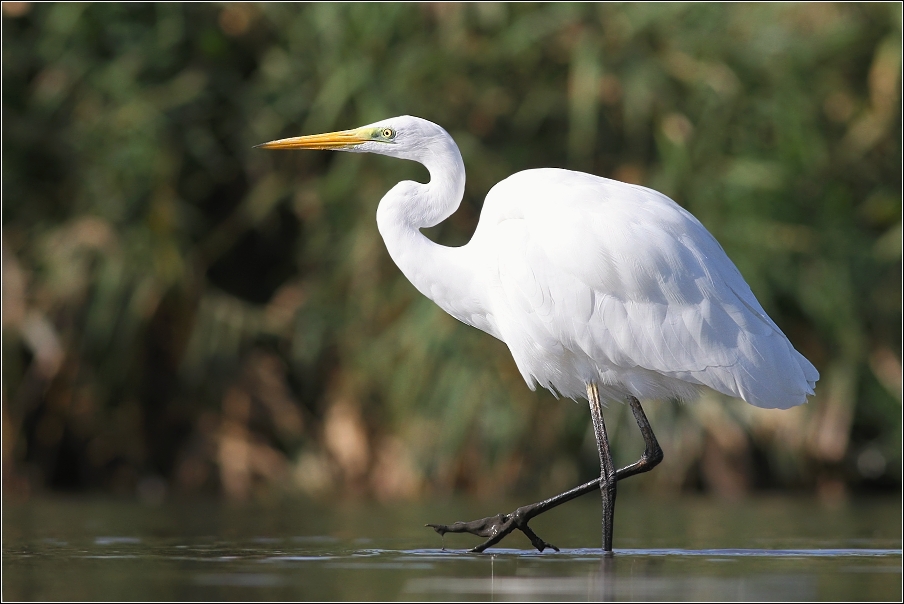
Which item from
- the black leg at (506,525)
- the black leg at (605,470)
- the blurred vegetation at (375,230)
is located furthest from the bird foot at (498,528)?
the blurred vegetation at (375,230)

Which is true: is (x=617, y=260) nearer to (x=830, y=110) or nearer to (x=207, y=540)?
(x=207, y=540)

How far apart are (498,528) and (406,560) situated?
1.76ft

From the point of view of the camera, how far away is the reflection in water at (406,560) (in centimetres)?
335

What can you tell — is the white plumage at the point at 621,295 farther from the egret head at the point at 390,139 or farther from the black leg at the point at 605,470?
the egret head at the point at 390,139

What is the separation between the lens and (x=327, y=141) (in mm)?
5156

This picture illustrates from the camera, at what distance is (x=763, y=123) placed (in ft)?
27.4

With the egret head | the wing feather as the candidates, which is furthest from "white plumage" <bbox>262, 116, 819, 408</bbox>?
the egret head

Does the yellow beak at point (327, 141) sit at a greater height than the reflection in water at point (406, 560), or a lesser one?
greater

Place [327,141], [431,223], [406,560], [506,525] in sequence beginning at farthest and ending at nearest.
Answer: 1. [327,141]
2. [431,223]
3. [506,525]
4. [406,560]

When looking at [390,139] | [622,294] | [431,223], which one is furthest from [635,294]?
[390,139]

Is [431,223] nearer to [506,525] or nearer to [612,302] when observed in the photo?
[612,302]

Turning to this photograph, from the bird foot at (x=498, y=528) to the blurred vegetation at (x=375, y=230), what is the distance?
9.58ft

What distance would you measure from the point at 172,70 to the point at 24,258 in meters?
1.57

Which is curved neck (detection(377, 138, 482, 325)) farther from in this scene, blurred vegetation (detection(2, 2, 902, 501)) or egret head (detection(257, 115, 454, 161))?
blurred vegetation (detection(2, 2, 902, 501))
